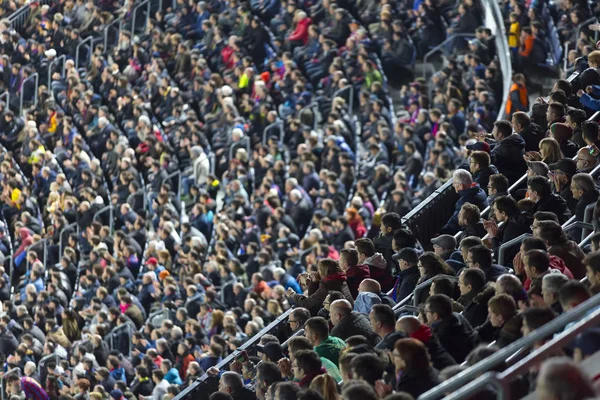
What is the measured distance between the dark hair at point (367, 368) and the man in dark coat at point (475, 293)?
129cm

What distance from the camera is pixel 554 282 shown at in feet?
25.8

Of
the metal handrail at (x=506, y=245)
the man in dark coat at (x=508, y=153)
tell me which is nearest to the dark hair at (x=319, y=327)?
the metal handrail at (x=506, y=245)

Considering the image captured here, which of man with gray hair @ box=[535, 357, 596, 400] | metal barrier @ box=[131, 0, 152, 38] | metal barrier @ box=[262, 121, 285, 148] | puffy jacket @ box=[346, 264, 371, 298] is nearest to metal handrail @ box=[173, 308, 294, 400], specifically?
puffy jacket @ box=[346, 264, 371, 298]

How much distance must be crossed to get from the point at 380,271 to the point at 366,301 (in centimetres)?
109

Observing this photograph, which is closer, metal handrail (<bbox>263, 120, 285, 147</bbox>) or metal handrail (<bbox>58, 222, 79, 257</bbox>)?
metal handrail (<bbox>263, 120, 285, 147</bbox>)

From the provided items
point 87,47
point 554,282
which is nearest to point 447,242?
point 554,282

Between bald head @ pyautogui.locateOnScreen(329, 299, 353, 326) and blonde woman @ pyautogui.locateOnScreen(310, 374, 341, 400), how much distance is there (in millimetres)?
1566

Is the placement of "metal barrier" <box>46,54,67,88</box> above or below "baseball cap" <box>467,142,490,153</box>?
below

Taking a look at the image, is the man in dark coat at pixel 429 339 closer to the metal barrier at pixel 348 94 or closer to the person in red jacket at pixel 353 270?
the person in red jacket at pixel 353 270

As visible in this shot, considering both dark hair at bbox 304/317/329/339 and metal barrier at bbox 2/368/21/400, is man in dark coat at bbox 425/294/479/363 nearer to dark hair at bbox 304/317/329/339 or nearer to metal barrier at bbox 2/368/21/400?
dark hair at bbox 304/317/329/339

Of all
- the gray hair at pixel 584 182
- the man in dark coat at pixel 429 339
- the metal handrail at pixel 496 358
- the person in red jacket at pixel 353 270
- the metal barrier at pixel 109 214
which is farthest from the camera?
the metal barrier at pixel 109 214

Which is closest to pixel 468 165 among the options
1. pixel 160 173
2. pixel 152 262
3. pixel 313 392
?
pixel 313 392

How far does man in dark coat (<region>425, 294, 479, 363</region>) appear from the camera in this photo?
8398 millimetres

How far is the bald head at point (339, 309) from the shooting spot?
9.57 metres
